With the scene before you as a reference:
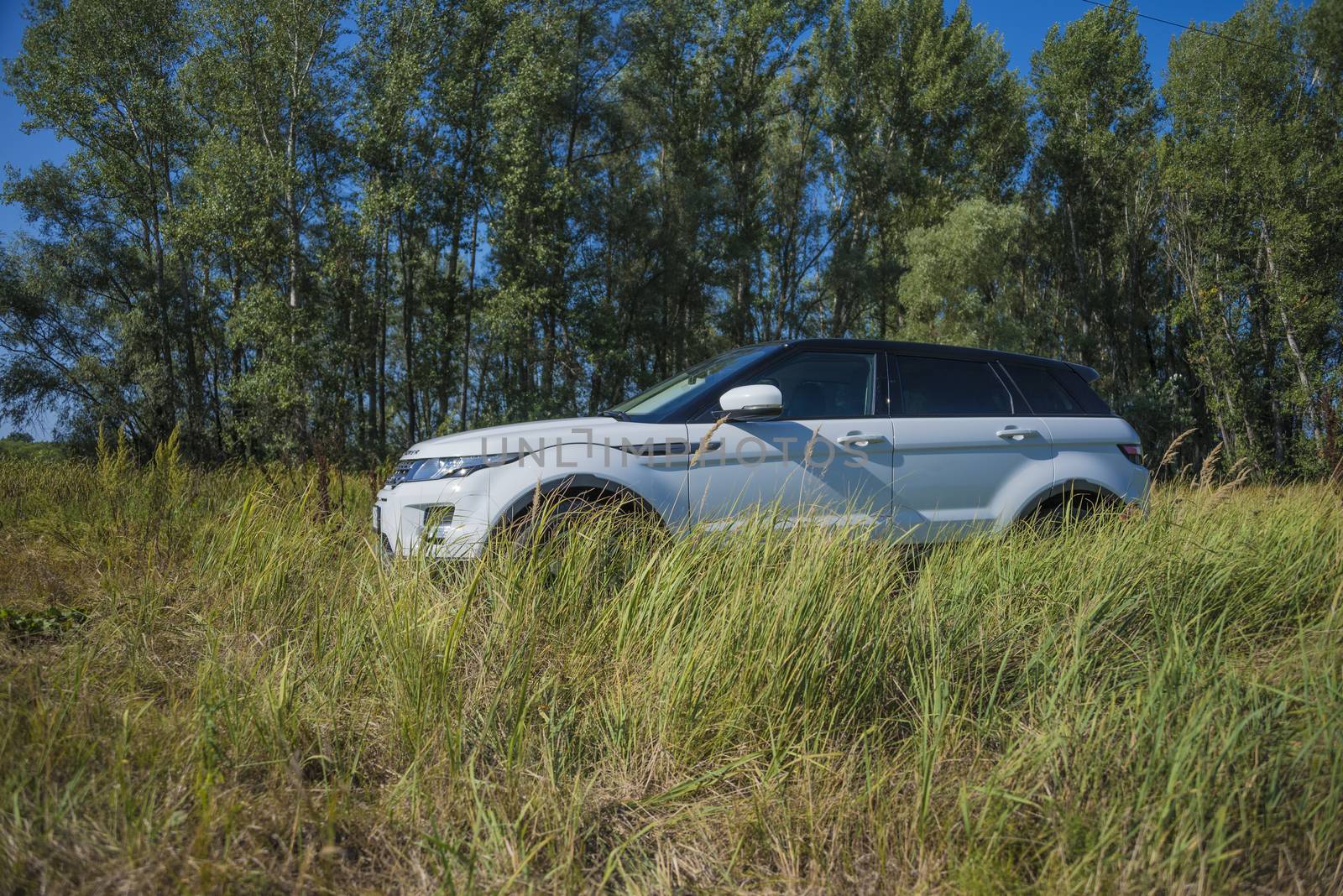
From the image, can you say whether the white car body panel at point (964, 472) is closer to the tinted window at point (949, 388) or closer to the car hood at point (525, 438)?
the tinted window at point (949, 388)

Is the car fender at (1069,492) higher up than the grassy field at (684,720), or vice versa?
the car fender at (1069,492)

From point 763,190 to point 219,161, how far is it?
19.9m

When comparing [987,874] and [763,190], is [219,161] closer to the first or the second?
[763,190]

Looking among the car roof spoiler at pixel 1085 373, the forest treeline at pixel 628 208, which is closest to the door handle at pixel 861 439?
the car roof spoiler at pixel 1085 373

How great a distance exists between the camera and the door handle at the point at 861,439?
170 inches

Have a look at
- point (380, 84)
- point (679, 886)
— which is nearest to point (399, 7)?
point (380, 84)

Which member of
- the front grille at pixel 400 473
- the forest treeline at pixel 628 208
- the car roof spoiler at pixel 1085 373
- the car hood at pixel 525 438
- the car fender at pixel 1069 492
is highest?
the forest treeline at pixel 628 208

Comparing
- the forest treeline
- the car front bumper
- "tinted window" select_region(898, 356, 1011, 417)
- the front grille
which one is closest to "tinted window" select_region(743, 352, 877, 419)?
"tinted window" select_region(898, 356, 1011, 417)

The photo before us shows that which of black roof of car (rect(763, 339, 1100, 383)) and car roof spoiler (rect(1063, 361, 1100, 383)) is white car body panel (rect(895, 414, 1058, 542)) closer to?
black roof of car (rect(763, 339, 1100, 383))

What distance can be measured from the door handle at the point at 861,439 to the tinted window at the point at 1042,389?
1304mm

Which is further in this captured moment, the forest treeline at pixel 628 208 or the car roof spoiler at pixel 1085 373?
the forest treeline at pixel 628 208

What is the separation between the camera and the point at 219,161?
755 inches

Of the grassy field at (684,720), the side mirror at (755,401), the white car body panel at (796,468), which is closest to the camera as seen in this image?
the grassy field at (684,720)

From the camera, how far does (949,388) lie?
189 inches
